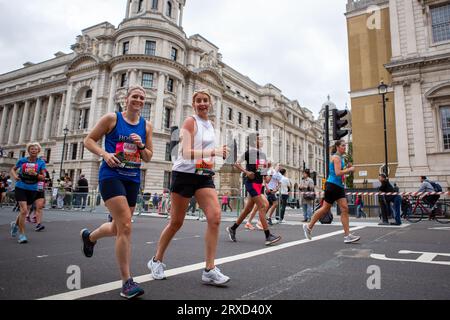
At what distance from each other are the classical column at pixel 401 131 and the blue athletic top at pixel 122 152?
20241 millimetres

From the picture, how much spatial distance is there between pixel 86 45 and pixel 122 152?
4901 centimetres

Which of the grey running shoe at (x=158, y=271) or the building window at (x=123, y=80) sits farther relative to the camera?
the building window at (x=123, y=80)

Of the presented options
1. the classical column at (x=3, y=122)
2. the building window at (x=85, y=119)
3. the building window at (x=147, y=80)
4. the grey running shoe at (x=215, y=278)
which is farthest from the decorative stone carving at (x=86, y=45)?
the grey running shoe at (x=215, y=278)

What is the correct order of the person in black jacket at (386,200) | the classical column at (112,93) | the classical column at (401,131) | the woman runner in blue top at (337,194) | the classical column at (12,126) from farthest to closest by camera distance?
the classical column at (12,126)
the classical column at (112,93)
the classical column at (401,131)
the person in black jacket at (386,200)
the woman runner in blue top at (337,194)

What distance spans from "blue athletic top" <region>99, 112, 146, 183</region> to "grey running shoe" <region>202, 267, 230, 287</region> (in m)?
1.15

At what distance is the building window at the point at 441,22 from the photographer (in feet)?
65.0

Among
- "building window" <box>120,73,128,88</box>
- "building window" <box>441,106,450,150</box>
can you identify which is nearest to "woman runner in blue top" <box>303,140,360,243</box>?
"building window" <box>441,106,450,150</box>

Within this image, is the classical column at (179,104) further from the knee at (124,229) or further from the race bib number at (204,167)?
the knee at (124,229)

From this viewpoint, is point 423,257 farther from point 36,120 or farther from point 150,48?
point 36,120

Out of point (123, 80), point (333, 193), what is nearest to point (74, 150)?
point (123, 80)

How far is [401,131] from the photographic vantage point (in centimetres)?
1983

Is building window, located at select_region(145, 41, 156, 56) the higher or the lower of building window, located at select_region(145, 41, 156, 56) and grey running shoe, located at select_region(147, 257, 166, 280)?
the higher

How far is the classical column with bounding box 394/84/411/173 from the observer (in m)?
Result: 19.4

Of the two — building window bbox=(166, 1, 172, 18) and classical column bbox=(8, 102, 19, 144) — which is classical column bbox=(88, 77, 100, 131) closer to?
building window bbox=(166, 1, 172, 18)
